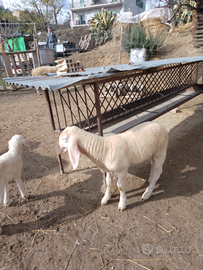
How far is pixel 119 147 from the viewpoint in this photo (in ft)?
7.84

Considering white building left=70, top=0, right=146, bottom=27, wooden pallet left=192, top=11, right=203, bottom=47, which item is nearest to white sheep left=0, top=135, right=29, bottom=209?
wooden pallet left=192, top=11, right=203, bottom=47

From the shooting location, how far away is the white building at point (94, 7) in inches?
1169

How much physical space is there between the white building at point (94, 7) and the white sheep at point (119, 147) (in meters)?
34.0

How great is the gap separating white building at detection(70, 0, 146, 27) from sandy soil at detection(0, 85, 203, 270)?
33.7 meters

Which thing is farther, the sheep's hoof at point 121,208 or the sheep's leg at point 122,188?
the sheep's hoof at point 121,208

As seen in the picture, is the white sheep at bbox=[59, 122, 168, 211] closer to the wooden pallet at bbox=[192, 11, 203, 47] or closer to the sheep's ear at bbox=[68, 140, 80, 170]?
the sheep's ear at bbox=[68, 140, 80, 170]

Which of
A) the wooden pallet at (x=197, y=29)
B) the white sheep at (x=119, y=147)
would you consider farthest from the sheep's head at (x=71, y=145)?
the wooden pallet at (x=197, y=29)

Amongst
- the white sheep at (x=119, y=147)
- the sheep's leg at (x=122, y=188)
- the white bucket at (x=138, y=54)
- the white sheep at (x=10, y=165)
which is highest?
the white bucket at (x=138, y=54)

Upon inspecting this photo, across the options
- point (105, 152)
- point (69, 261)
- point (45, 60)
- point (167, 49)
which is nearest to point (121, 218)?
point (69, 261)

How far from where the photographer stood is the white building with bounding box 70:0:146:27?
2969 centimetres

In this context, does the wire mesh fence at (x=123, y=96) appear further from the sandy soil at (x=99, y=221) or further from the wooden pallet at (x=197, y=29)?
the wooden pallet at (x=197, y=29)

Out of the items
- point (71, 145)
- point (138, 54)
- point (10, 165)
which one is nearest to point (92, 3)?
point (138, 54)

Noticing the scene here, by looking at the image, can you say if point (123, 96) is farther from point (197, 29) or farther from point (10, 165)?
point (197, 29)

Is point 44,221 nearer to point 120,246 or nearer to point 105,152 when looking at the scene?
point 120,246
